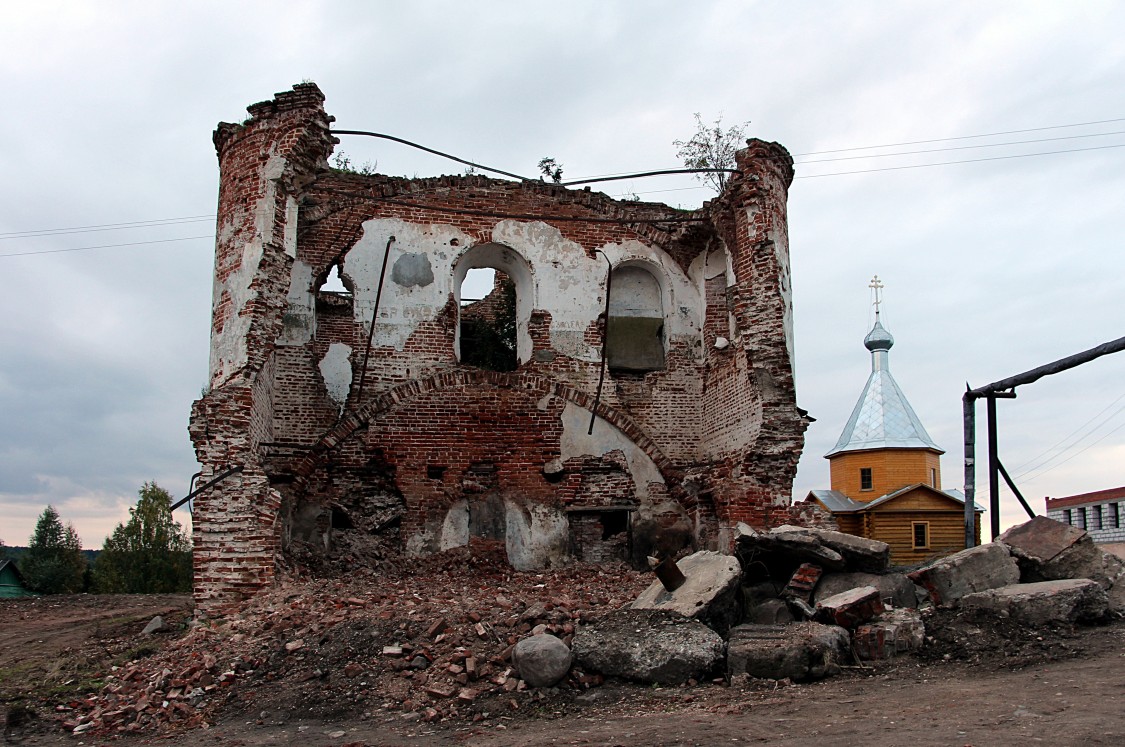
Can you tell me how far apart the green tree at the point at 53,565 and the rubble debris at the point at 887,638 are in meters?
21.4

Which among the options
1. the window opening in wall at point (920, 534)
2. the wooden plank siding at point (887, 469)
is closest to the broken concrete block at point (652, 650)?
the window opening in wall at point (920, 534)

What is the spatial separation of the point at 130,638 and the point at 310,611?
8.64 ft

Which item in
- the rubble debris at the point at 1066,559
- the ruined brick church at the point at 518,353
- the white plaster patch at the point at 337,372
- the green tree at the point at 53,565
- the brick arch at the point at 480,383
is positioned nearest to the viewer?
the rubble debris at the point at 1066,559

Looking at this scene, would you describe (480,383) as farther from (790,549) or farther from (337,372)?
(790,549)

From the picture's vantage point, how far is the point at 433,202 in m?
12.9

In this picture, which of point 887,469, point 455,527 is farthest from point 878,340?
point 455,527

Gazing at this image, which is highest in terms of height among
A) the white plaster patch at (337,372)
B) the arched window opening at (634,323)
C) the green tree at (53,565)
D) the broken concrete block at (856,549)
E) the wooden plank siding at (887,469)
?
the arched window opening at (634,323)

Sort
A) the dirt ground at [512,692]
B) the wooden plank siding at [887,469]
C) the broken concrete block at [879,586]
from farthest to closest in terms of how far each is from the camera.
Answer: the wooden plank siding at [887,469]
the broken concrete block at [879,586]
the dirt ground at [512,692]

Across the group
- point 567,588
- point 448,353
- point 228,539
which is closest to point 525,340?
point 448,353

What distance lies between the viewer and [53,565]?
26.5 metres

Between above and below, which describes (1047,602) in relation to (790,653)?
above

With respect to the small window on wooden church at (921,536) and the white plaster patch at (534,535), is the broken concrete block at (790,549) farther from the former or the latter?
the small window on wooden church at (921,536)

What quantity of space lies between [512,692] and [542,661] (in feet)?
1.03

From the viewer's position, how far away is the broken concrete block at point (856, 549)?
897 cm
